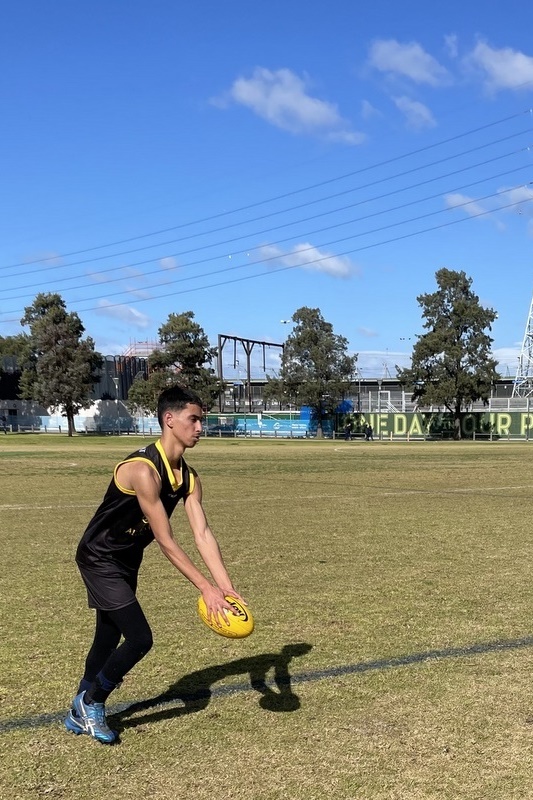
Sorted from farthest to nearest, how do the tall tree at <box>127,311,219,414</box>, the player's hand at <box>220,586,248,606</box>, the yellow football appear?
1. the tall tree at <box>127,311,219,414</box>
2. the player's hand at <box>220,586,248,606</box>
3. the yellow football

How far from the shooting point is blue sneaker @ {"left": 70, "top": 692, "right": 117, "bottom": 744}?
14.5 feet

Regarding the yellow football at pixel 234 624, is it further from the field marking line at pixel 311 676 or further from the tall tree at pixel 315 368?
the tall tree at pixel 315 368

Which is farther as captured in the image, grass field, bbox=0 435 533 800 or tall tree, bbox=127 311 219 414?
tall tree, bbox=127 311 219 414

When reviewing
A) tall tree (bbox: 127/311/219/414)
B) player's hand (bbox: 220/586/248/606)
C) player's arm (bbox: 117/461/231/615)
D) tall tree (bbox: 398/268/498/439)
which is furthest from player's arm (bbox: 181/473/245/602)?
tall tree (bbox: 127/311/219/414)

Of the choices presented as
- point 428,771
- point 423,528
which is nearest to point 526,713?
point 428,771

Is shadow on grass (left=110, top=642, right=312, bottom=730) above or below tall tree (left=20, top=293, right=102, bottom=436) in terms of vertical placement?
below

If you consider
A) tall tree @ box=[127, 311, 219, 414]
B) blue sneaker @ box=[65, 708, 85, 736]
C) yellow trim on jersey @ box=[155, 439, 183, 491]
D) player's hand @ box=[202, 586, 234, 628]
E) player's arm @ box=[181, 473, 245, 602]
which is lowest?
blue sneaker @ box=[65, 708, 85, 736]

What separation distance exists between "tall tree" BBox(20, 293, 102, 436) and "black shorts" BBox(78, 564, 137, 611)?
75239 mm

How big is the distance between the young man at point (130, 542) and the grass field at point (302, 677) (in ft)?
1.13

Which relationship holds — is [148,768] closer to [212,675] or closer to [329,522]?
[212,675]

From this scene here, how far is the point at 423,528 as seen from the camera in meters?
12.8

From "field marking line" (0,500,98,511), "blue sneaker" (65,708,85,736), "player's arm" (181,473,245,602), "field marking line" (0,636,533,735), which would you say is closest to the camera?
"player's arm" (181,473,245,602)

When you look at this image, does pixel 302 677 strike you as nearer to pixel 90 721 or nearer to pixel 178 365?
pixel 90 721

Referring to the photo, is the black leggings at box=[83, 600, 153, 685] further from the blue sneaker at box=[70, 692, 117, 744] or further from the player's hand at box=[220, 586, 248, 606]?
the player's hand at box=[220, 586, 248, 606]
